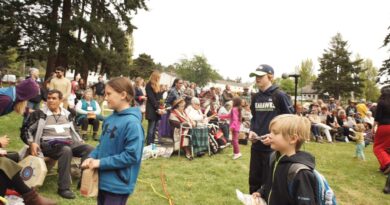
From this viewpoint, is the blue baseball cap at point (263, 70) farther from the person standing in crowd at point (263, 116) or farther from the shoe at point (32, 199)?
the shoe at point (32, 199)

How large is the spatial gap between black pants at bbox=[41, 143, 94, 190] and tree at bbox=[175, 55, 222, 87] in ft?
189

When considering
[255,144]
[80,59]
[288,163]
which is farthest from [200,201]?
[80,59]

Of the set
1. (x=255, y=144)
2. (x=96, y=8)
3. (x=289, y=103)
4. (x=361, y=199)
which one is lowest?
(x=361, y=199)

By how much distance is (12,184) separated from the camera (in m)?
3.73

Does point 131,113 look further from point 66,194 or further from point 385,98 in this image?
point 385,98

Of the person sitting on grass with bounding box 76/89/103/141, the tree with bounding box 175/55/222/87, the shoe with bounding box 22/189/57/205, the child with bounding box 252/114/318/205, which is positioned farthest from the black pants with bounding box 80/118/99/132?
the tree with bounding box 175/55/222/87

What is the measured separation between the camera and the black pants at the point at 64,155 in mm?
4609

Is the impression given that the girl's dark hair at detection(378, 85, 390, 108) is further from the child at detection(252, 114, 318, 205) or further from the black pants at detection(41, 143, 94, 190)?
the black pants at detection(41, 143, 94, 190)

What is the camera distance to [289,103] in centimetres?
398

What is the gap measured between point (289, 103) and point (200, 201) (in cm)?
199

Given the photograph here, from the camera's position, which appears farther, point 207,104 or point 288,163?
point 207,104

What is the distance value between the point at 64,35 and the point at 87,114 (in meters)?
10.1

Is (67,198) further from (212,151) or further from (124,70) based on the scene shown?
(124,70)

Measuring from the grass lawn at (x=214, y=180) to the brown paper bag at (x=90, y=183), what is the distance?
209 centimetres
